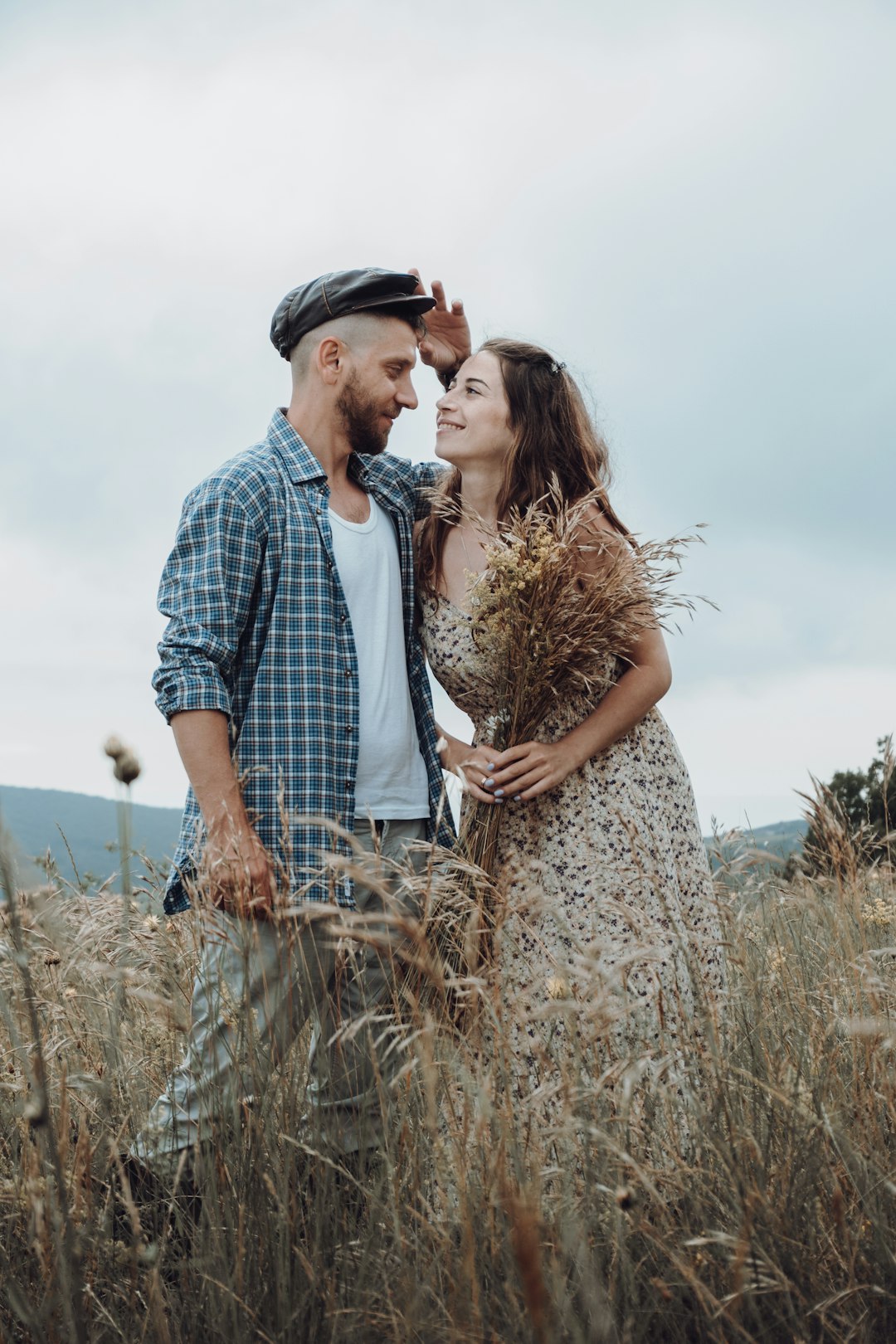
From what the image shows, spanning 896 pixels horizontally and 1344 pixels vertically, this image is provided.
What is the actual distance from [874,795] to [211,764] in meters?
7.66

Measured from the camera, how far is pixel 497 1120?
179cm

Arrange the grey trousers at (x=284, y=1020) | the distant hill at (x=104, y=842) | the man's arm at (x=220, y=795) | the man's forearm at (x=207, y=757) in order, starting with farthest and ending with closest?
the man's forearm at (x=207, y=757), the man's arm at (x=220, y=795), the grey trousers at (x=284, y=1020), the distant hill at (x=104, y=842)

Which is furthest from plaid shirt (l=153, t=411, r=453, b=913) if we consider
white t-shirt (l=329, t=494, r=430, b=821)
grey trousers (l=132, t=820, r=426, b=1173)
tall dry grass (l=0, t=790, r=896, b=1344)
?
tall dry grass (l=0, t=790, r=896, b=1344)

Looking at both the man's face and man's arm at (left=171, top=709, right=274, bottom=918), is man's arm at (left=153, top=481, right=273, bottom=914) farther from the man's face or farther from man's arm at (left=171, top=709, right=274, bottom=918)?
the man's face

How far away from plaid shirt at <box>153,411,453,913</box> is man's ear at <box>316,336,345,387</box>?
43cm

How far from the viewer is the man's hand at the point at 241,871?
2363 mm

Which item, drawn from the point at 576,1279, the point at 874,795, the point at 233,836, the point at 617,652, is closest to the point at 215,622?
the point at 233,836

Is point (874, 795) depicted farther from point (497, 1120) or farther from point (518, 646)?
point (497, 1120)

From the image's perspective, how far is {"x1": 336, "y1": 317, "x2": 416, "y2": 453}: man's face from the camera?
11.0ft

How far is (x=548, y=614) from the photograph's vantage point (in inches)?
106

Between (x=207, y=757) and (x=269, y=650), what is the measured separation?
39 cm

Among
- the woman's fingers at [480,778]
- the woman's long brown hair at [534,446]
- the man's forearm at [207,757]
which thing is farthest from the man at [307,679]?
the woman's fingers at [480,778]

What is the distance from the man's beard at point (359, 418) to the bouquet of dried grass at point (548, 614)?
0.66 metres

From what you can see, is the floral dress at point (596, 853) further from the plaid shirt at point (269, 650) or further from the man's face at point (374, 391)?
the man's face at point (374, 391)
